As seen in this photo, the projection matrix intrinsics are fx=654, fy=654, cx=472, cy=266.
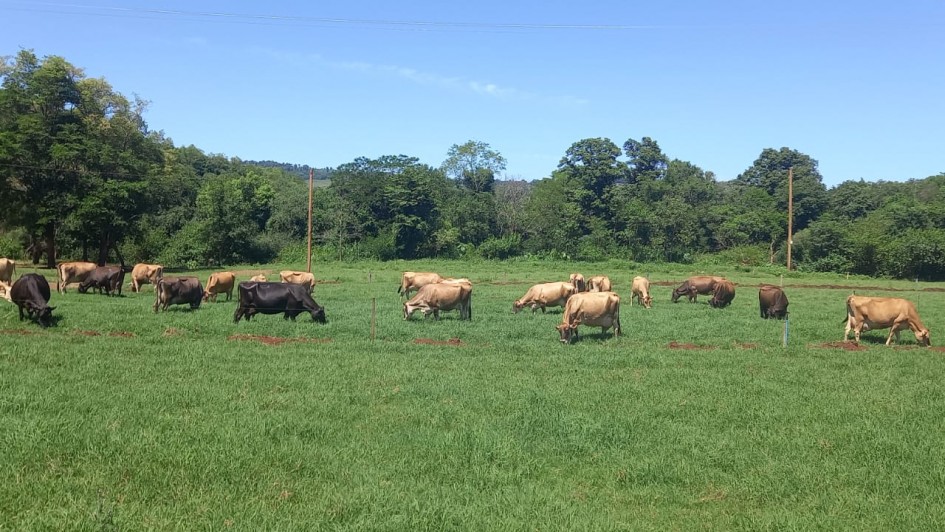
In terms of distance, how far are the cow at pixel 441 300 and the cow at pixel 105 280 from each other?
1467 cm

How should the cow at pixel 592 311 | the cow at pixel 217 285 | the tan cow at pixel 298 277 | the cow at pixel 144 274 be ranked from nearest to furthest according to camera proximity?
the cow at pixel 592 311 < the cow at pixel 217 285 < the tan cow at pixel 298 277 < the cow at pixel 144 274

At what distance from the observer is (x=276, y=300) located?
20156mm

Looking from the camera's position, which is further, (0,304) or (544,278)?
(544,278)

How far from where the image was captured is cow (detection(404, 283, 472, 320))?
67.8 feet

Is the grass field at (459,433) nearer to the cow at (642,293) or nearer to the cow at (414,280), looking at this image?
the cow at (642,293)

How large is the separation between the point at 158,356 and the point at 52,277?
28.6m

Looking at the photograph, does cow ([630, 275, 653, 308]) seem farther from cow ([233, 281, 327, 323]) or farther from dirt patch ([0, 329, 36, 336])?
dirt patch ([0, 329, 36, 336])

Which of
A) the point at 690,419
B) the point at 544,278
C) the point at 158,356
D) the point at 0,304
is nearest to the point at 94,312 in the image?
the point at 0,304

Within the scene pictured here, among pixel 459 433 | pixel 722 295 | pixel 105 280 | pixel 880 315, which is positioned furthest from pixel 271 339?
pixel 722 295

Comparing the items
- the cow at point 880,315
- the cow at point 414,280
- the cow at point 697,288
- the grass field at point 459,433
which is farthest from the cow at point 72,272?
the cow at point 880,315

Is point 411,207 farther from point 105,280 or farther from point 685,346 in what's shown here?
point 685,346

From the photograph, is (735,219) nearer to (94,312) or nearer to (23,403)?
(94,312)

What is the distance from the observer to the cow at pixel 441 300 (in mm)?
20672

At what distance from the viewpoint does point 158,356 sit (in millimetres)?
13188
